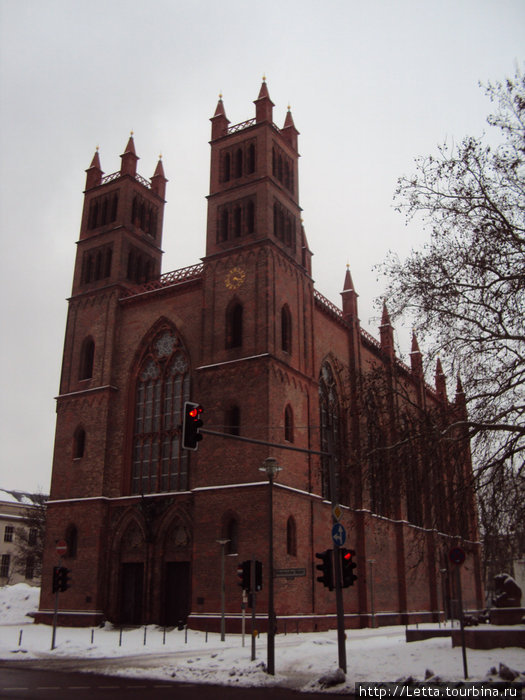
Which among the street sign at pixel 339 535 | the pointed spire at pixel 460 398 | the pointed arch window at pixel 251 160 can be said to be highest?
the pointed arch window at pixel 251 160

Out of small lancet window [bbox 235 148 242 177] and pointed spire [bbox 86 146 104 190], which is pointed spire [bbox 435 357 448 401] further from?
pointed spire [bbox 86 146 104 190]

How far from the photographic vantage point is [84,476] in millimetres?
35219

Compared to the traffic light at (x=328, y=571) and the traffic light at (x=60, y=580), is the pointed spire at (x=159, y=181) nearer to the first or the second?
the traffic light at (x=60, y=580)

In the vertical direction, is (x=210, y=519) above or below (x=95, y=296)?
below

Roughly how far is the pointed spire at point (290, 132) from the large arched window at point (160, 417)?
13684 mm

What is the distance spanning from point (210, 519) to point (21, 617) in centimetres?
1935

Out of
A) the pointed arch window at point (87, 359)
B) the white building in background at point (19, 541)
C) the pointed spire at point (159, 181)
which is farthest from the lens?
the white building in background at point (19, 541)

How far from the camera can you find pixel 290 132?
133 ft

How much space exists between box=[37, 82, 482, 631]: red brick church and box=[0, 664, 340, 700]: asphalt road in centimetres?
1231

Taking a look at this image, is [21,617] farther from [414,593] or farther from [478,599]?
[478,599]

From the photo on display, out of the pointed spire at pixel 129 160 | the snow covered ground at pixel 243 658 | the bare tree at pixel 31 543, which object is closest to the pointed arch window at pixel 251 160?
the pointed spire at pixel 129 160

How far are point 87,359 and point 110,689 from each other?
26.1 m

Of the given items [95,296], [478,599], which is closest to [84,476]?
[95,296]

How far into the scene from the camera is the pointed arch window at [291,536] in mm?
30359
